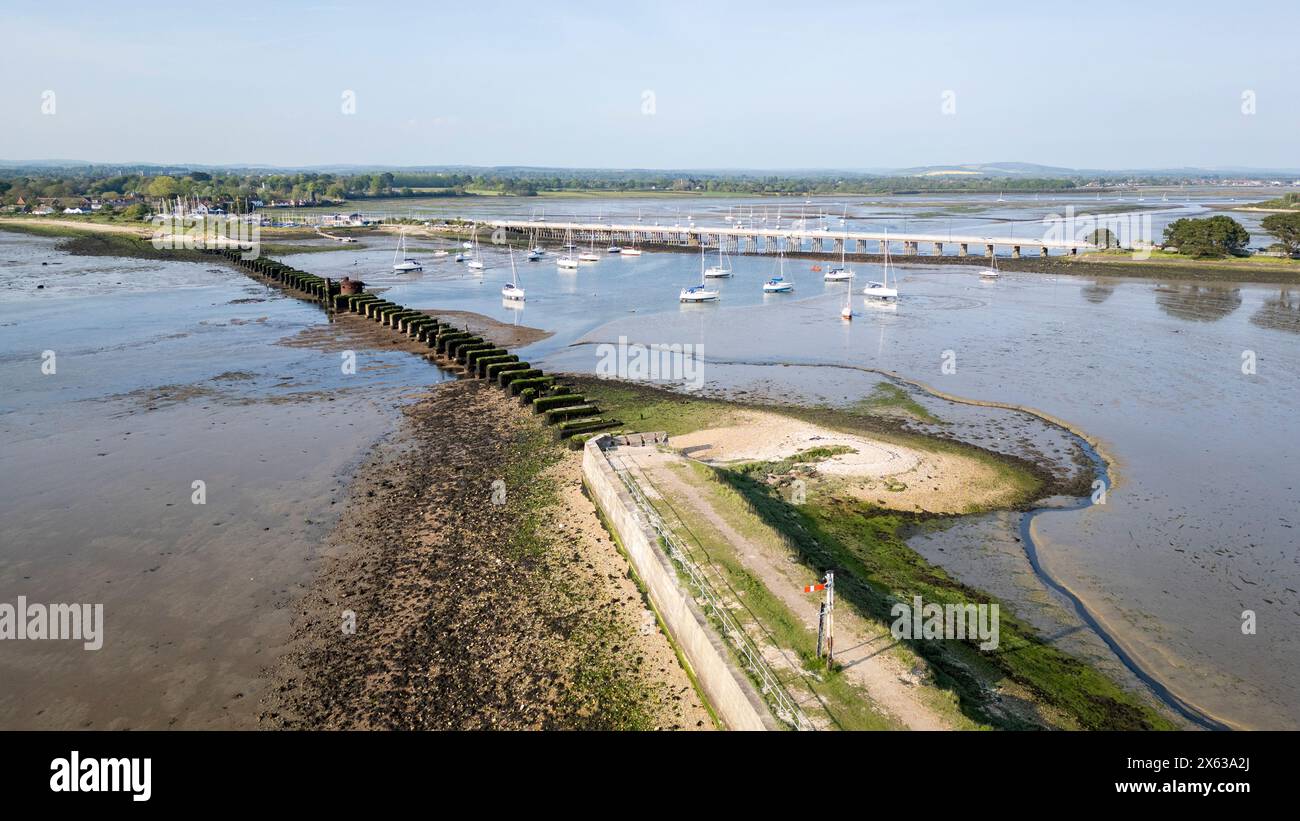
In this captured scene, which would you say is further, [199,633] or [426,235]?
[426,235]

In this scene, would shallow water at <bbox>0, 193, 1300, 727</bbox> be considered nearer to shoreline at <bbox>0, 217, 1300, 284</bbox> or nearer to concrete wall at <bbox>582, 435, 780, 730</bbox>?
shoreline at <bbox>0, 217, 1300, 284</bbox>

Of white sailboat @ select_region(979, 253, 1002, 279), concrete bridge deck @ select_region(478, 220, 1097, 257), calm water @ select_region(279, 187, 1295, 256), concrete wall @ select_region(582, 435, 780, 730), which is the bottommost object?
concrete wall @ select_region(582, 435, 780, 730)

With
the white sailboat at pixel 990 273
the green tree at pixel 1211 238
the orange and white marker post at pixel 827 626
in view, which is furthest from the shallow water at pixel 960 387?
the green tree at pixel 1211 238

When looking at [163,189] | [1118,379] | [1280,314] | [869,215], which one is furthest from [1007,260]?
[163,189]

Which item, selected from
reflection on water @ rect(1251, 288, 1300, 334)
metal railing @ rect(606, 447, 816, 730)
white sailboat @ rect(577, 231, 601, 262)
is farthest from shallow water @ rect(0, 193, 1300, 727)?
white sailboat @ rect(577, 231, 601, 262)

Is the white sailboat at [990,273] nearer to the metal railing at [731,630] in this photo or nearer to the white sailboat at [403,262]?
the white sailboat at [403,262]
